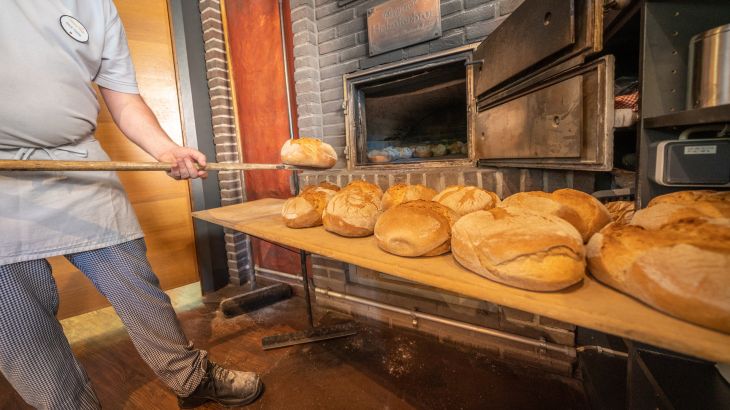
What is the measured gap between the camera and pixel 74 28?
1075mm

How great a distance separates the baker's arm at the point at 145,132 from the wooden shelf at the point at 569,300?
0.68 meters

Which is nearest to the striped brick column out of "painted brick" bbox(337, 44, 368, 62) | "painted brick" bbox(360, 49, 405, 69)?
"painted brick" bbox(337, 44, 368, 62)

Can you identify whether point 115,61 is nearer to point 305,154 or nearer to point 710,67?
point 305,154

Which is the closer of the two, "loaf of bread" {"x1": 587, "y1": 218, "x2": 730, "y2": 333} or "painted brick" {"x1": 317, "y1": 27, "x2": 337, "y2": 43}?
"loaf of bread" {"x1": 587, "y1": 218, "x2": 730, "y2": 333}

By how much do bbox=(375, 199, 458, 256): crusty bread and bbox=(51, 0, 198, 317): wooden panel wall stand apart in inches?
102

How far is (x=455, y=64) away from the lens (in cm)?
202

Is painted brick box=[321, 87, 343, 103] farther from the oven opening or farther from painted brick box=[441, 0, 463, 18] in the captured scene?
painted brick box=[441, 0, 463, 18]

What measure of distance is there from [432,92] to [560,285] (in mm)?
2138

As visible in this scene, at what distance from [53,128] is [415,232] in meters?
1.30

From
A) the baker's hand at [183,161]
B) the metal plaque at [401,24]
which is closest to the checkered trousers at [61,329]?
the baker's hand at [183,161]

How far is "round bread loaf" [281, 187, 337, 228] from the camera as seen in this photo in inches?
53.0

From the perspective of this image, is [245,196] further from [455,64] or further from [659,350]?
[659,350]

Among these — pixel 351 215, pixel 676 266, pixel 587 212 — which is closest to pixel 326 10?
pixel 351 215

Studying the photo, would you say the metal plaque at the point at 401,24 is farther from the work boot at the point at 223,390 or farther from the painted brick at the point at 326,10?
the work boot at the point at 223,390
